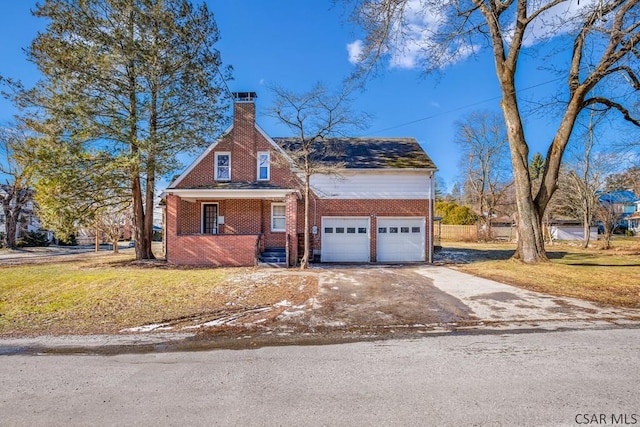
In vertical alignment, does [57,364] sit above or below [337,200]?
below

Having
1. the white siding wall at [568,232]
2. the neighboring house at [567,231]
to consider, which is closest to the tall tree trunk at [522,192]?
the neighboring house at [567,231]

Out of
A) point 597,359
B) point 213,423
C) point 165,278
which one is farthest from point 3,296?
point 597,359

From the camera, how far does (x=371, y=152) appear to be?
18.3 metres

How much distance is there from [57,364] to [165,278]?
6170 mm

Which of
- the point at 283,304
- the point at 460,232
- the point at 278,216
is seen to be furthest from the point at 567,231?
the point at 283,304

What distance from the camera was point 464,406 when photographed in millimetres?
3055

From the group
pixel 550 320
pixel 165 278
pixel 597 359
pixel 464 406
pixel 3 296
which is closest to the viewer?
pixel 464 406

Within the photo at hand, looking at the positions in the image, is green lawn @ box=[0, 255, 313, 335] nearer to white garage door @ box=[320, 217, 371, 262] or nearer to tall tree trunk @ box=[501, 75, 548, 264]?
white garage door @ box=[320, 217, 371, 262]

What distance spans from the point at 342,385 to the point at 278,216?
Answer: 13356mm

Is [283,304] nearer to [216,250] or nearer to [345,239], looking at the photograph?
[216,250]

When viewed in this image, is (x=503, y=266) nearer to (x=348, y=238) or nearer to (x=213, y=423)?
(x=348, y=238)

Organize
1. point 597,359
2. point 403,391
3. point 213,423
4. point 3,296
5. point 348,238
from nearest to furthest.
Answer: point 213,423
point 403,391
point 597,359
point 3,296
point 348,238

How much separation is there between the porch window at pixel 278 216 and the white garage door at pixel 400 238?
15.6 ft

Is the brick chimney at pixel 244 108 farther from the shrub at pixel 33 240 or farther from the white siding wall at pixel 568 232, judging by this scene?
the white siding wall at pixel 568 232
